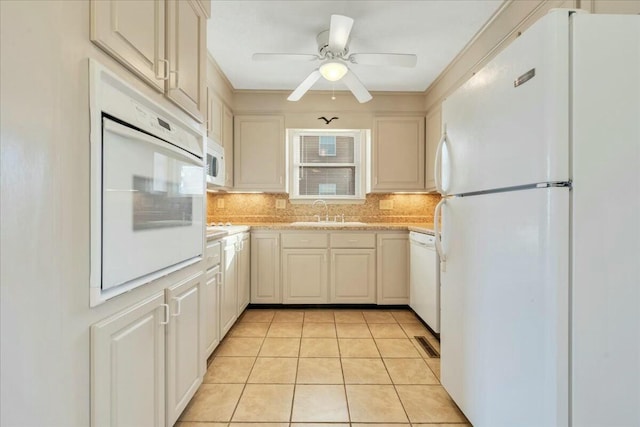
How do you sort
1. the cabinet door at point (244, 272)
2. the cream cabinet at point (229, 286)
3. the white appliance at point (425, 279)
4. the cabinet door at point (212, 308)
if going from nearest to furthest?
the cabinet door at point (212, 308) < the cream cabinet at point (229, 286) < the white appliance at point (425, 279) < the cabinet door at point (244, 272)

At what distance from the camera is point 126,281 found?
3.33ft

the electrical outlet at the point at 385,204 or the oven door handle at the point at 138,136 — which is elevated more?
the oven door handle at the point at 138,136

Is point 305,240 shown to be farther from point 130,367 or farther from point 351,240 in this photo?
point 130,367

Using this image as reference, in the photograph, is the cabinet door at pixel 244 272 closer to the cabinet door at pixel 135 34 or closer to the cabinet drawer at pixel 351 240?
the cabinet drawer at pixel 351 240

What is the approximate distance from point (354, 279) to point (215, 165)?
1819 mm

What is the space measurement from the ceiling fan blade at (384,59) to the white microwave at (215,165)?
1385 millimetres

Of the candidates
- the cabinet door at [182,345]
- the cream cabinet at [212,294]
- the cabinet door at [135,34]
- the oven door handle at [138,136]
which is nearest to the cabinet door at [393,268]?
the cream cabinet at [212,294]

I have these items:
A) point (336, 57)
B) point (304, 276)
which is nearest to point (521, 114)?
point (336, 57)

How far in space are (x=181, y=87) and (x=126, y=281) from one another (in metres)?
0.91

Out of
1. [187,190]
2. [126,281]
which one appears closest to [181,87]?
[187,190]

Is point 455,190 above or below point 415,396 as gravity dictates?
above

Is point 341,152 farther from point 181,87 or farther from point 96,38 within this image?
point 96,38

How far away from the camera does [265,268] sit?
132 inches

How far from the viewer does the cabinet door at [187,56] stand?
1.35 meters
